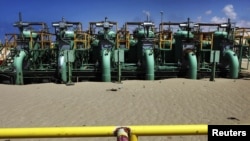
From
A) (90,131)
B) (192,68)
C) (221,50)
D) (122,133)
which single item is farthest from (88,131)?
(221,50)

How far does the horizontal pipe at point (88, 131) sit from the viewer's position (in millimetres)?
2396

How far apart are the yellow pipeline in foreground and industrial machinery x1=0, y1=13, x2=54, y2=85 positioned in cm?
1502

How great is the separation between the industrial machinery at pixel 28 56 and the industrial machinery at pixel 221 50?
887 centimetres

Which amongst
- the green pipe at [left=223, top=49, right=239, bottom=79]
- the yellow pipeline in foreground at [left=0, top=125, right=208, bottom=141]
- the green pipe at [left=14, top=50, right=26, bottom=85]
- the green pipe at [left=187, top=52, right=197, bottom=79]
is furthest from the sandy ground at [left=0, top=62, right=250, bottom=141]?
the yellow pipeline in foreground at [left=0, top=125, right=208, bottom=141]

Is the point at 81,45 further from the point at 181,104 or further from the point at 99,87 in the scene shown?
the point at 181,104

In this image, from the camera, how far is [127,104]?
35.9 feet

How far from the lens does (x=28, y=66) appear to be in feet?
59.5

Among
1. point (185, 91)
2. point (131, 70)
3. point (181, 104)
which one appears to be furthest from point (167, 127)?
point (131, 70)

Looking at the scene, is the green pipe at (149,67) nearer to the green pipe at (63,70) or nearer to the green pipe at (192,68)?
the green pipe at (192,68)

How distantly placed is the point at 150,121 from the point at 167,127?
635 centimetres

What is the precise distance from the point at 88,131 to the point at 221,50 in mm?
17830

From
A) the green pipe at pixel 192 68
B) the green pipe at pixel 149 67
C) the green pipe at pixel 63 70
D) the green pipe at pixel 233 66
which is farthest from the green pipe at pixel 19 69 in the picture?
the green pipe at pixel 233 66

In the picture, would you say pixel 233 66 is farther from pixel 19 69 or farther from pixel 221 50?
pixel 19 69

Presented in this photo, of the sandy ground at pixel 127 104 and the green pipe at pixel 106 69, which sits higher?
the green pipe at pixel 106 69
